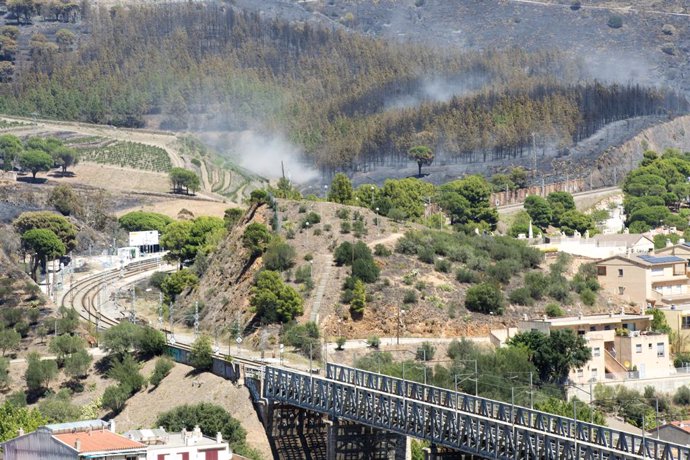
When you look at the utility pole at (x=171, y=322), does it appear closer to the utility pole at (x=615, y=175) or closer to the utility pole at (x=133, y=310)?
the utility pole at (x=133, y=310)

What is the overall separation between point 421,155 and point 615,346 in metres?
90.7

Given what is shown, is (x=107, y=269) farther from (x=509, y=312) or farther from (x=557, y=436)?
(x=557, y=436)

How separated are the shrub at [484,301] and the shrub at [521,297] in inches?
82.6

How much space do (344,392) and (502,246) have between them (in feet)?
138

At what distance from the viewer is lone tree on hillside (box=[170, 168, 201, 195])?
624ft

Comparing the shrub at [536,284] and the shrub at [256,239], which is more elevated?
the shrub at [256,239]

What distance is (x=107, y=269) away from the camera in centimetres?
14638

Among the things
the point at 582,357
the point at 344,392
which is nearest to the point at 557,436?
the point at 344,392

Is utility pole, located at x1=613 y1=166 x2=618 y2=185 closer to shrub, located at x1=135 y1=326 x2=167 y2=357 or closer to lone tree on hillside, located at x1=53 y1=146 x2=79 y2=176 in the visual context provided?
lone tree on hillside, located at x1=53 y1=146 x2=79 y2=176

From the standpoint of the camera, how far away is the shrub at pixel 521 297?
11158 cm

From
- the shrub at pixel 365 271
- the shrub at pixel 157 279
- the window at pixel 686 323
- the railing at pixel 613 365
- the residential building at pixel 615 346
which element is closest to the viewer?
the residential building at pixel 615 346

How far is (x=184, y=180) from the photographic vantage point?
19088 centimetres

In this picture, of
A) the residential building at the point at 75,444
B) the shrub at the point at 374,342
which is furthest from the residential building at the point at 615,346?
the residential building at the point at 75,444

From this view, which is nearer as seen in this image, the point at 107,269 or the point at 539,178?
the point at 107,269
